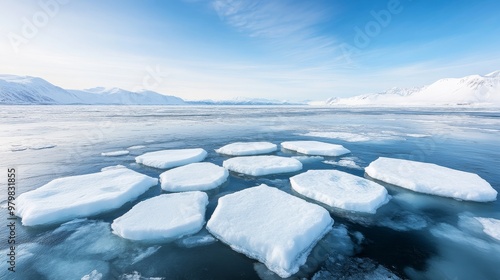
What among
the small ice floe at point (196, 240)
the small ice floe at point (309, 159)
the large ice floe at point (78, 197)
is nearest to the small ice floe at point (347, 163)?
the small ice floe at point (309, 159)

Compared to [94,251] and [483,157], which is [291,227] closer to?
[94,251]

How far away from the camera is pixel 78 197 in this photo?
6.22 meters

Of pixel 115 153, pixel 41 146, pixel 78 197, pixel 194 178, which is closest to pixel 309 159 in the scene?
pixel 194 178

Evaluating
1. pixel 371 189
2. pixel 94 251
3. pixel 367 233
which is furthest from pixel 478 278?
pixel 94 251

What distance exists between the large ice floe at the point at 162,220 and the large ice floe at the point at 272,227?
0.46m

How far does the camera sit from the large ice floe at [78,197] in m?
5.48

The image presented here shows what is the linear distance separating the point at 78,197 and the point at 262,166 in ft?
19.3

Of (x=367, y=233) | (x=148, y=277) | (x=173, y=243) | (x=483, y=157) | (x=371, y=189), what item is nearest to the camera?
(x=148, y=277)

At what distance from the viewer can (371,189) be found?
688 centimetres

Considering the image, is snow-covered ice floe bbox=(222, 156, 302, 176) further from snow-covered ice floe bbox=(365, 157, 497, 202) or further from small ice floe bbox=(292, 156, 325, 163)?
snow-covered ice floe bbox=(365, 157, 497, 202)

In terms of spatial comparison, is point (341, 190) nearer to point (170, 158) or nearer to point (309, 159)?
point (309, 159)

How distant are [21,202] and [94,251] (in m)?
3.31

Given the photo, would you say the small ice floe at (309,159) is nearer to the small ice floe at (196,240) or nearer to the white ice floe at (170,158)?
the white ice floe at (170,158)

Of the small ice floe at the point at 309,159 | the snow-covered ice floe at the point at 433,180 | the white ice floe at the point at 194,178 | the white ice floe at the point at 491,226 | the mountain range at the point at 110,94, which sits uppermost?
the mountain range at the point at 110,94
